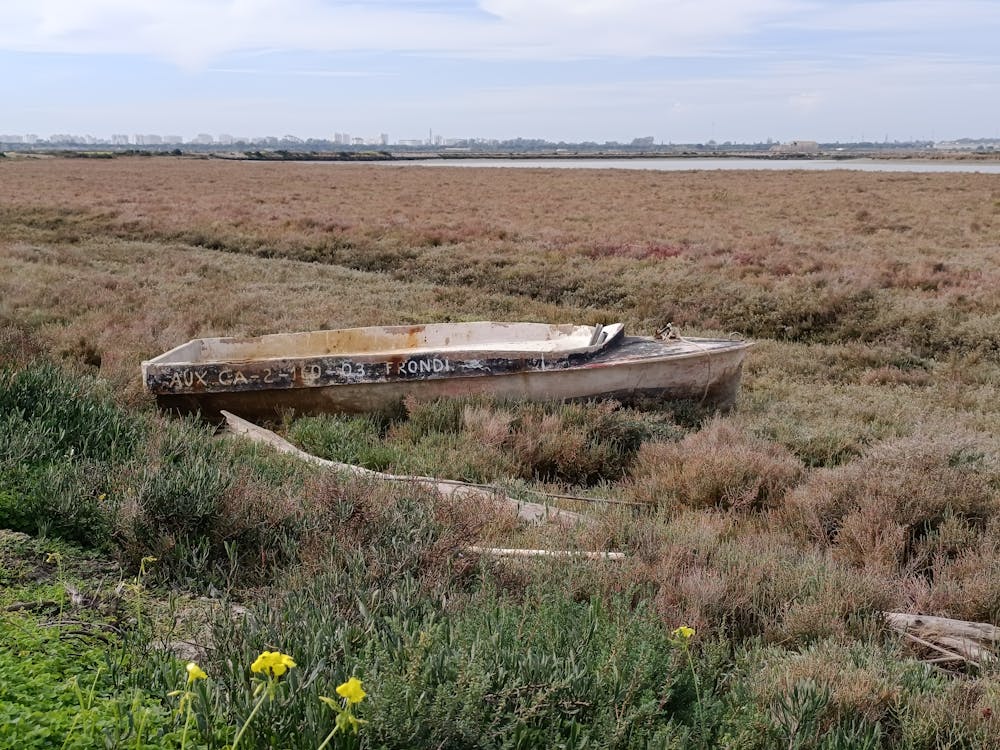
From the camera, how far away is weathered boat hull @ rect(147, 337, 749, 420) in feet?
26.1

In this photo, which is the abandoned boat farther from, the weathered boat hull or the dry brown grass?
the dry brown grass

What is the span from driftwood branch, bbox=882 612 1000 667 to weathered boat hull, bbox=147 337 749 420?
168 inches

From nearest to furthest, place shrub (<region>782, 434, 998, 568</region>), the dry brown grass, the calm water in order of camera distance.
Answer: the dry brown grass
shrub (<region>782, 434, 998, 568</region>)
the calm water

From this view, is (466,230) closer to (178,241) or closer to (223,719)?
(178,241)

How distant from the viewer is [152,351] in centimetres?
994

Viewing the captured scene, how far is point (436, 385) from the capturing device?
803cm

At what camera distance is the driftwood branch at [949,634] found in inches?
142

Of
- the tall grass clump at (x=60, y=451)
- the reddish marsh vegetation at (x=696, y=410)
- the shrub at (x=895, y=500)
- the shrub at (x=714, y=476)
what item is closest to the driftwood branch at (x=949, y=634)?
the reddish marsh vegetation at (x=696, y=410)

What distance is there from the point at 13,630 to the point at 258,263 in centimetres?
1612

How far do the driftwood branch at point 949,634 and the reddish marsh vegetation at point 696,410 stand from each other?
15cm

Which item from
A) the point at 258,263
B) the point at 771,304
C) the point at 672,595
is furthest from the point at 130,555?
the point at 258,263

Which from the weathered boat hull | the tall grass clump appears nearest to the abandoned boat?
the weathered boat hull

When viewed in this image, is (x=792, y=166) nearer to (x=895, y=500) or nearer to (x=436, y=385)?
(x=436, y=385)

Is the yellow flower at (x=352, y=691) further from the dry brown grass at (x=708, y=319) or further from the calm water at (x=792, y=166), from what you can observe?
the calm water at (x=792, y=166)
